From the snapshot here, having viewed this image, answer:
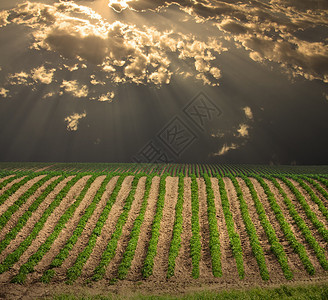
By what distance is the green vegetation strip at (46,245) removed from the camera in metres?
15.6

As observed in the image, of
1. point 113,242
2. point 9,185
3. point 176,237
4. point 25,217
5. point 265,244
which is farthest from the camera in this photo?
point 9,185

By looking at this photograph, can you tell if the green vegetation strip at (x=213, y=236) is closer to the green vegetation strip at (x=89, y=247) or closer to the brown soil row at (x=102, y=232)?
the brown soil row at (x=102, y=232)

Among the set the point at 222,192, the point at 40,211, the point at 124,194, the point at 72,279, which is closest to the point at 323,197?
the point at 222,192

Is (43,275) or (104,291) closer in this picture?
(104,291)

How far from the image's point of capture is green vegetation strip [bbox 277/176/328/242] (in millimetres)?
19898

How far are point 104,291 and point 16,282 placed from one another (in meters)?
5.11

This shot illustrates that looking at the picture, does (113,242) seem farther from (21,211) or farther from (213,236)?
(21,211)

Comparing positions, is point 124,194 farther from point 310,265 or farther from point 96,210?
point 310,265

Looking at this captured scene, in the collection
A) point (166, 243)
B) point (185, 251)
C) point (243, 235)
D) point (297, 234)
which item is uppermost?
point (297, 234)

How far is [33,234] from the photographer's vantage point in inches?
770

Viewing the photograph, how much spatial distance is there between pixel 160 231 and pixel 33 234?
939 centimetres

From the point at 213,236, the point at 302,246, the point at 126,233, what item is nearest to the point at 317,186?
the point at 302,246

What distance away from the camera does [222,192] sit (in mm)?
26781

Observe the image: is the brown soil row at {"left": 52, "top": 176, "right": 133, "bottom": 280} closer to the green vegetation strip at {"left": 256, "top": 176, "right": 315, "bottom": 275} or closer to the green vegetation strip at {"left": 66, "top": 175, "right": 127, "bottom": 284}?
the green vegetation strip at {"left": 66, "top": 175, "right": 127, "bottom": 284}
